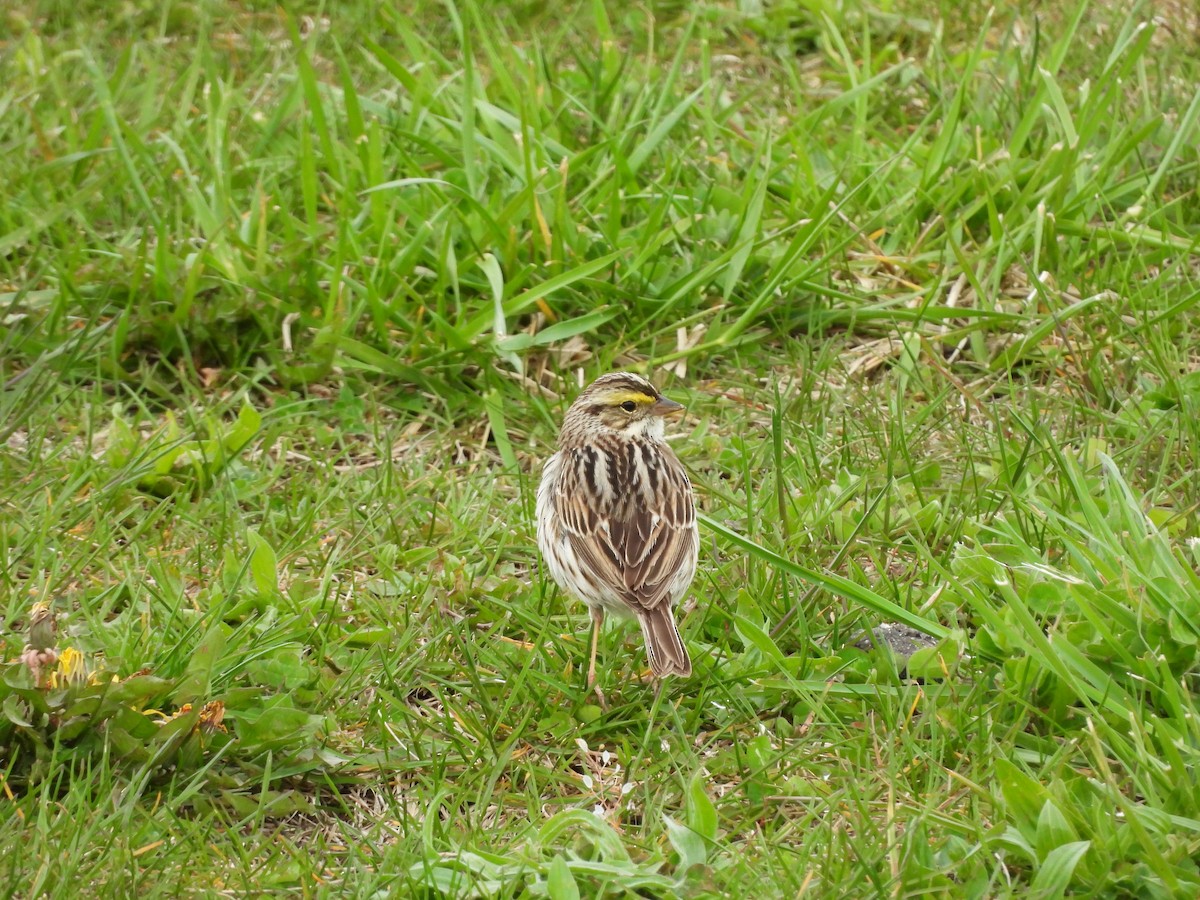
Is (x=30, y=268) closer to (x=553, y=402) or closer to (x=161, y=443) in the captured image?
(x=161, y=443)

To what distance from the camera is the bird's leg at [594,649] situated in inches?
200

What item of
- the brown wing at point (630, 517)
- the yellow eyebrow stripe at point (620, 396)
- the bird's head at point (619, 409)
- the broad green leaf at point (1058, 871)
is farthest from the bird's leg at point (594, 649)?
the broad green leaf at point (1058, 871)

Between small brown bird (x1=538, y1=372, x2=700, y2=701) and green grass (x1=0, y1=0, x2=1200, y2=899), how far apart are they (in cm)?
18

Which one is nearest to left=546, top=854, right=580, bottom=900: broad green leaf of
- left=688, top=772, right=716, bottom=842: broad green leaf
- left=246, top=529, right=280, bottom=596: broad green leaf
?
left=688, top=772, right=716, bottom=842: broad green leaf

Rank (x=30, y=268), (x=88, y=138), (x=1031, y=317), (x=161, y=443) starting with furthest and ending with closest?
(x=88, y=138)
(x=30, y=268)
(x=1031, y=317)
(x=161, y=443)

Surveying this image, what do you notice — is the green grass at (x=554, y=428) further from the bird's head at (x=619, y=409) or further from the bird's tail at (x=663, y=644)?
the bird's head at (x=619, y=409)

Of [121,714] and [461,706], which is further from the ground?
[121,714]

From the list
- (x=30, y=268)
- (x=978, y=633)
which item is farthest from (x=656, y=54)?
(x=978, y=633)

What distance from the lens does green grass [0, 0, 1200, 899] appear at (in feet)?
14.6

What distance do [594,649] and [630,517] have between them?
0.53 meters

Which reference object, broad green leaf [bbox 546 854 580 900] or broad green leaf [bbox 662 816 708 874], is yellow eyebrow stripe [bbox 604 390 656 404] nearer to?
broad green leaf [bbox 662 816 708 874]

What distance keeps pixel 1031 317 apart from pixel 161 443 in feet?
12.6

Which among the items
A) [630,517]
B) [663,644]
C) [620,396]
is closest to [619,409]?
[620,396]

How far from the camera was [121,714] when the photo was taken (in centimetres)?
459
